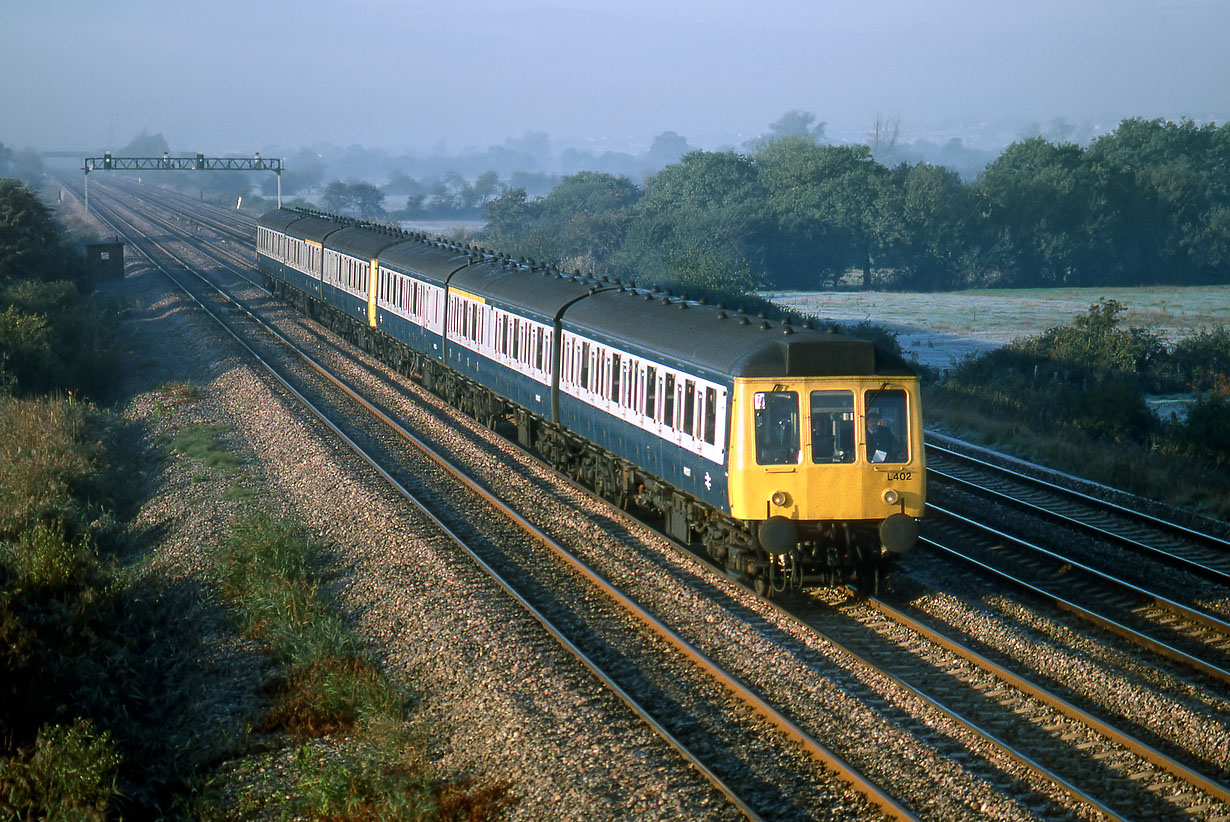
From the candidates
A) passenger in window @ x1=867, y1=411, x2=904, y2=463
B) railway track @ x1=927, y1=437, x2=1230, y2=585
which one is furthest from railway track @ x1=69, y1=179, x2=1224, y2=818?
railway track @ x1=927, y1=437, x2=1230, y2=585

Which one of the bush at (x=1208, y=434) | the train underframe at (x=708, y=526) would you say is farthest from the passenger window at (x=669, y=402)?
the bush at (x=1208, y=434)

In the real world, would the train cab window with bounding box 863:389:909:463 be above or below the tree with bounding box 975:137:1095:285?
below

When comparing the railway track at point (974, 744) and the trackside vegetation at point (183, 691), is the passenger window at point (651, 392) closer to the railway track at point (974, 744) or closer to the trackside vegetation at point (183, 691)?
the railway track at point (974, 744)

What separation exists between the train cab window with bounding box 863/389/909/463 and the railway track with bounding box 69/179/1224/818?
174cm

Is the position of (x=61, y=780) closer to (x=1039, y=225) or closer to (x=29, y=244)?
(x=29, y=244)

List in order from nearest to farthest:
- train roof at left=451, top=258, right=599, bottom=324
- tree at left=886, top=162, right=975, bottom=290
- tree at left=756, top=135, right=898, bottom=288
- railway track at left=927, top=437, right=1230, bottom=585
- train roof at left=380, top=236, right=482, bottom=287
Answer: railway track at left=927, top=437, right=1230, bottom=585 → train roof at left=451, top=258, right=599, bottom=324 → train roof at left=380, top=236, right=482, bottom=287 → tree at left=756, top=135, right=898, bottom=288 → tree at left=886, top=162, right=975, bottom=290

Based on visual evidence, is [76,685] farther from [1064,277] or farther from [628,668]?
[1064,277]

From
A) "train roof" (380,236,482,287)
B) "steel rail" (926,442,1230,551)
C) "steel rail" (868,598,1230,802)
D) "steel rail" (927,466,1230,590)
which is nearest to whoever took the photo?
"steel rail" (868,598,1230,802)

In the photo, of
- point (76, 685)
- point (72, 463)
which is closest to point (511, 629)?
point (76, 685)

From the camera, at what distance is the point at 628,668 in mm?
11172

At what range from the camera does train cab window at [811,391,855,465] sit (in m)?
12.2

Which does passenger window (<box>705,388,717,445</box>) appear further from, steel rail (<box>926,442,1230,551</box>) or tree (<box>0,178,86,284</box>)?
tree (<box>0,178,86,284</box>)

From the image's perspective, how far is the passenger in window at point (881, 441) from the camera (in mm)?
12273

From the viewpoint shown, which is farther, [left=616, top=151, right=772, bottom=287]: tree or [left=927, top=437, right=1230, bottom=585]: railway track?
[left=616, top=151, right=772, bottom=287]: tree
